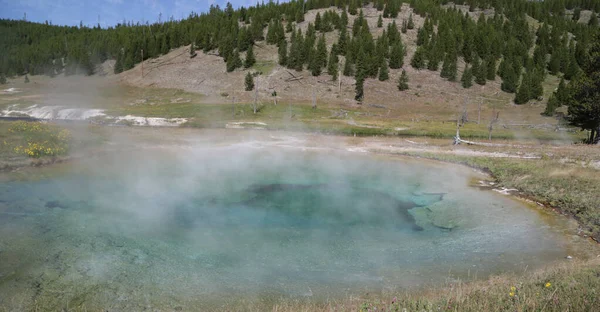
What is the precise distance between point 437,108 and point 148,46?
252ft

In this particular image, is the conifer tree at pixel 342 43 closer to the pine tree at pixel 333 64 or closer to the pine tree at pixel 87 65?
the pine tree at pixel 333 64

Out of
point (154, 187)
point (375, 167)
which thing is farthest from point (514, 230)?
point (154, 187)

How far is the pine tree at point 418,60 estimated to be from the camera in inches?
3504

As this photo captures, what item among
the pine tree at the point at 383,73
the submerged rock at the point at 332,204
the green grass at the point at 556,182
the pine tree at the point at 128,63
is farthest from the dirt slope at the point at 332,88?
the submerged rock at the point at 332,204

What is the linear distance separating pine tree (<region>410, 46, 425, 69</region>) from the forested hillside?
0.21m

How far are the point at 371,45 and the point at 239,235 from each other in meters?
84.5

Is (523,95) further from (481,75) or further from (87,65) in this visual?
(87,65)

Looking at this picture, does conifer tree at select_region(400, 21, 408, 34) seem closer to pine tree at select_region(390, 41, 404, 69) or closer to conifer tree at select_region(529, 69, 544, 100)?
pine tree at select_region(390, 41, 404, 69)

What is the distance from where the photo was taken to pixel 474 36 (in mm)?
98562

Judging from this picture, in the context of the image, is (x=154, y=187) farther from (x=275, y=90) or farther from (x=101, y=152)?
(x=275, y=90)

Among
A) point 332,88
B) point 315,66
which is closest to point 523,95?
point 332,88

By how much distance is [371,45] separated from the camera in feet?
305

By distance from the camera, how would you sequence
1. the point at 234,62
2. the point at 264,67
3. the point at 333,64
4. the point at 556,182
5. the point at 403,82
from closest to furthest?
the point at 556,182
the point at 403,82
the point at 333,64
the point at 234,62
the point at 264,67

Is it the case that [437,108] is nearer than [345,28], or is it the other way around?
[437,108]
